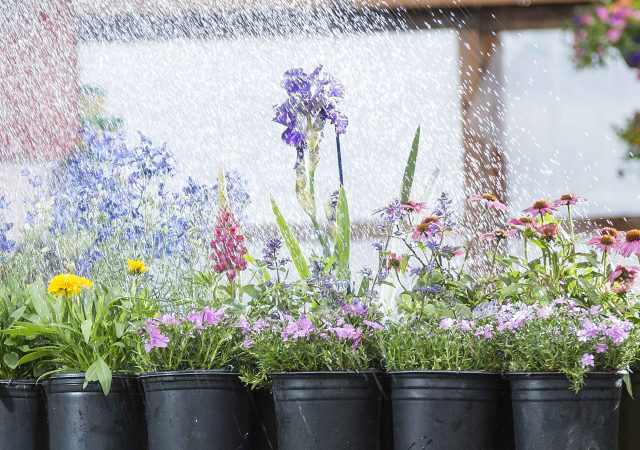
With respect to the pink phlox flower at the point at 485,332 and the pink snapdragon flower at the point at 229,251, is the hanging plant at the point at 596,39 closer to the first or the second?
the pink snapdragon flower at the point at 229,251

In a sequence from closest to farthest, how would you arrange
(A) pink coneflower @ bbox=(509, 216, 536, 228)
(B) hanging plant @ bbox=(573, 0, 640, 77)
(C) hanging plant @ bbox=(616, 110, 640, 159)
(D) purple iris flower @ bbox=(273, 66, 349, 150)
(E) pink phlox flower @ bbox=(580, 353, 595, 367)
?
1. (E) pink phlox flower @ bbox=(580, 353, 595, 367)
2. (A) pink coneflower @ bbox=(509, 216, 536, 228)
3. (D) purple iris flower @ bbox=(273, 66, 349, 150)
4. (C) hanging plant @ bbox=(616, 110, 640, 159)
5. (B) hanging plant @ bbox=(573, 0, 640, 77)

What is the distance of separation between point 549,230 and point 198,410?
0.81 meters

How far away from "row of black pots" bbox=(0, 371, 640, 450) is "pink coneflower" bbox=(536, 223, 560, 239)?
1.06ft

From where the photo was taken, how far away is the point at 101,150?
2.51 m

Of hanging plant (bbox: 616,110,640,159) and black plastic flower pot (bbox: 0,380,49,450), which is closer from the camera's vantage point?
black plastic flower pot (bbox: 0,380,49,450)

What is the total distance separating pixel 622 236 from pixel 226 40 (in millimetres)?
4119

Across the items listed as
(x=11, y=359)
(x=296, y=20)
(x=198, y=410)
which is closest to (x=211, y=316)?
(x=198, y=410)

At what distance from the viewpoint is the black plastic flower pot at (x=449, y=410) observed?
5.71ft

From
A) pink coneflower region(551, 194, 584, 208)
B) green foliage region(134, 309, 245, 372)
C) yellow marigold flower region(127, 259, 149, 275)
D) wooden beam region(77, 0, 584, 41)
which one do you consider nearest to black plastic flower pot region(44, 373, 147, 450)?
green foliage region(134, 309, 245, 372)

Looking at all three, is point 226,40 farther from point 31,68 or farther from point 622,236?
point 622,236

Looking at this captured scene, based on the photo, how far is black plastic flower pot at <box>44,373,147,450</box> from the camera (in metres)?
2.01

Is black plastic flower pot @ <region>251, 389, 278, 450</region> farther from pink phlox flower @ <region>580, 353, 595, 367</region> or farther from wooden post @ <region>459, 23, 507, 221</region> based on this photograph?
wooden post @ <region>459, 23, 507, 221</region>

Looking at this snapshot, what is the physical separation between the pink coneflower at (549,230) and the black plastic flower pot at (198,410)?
70cm

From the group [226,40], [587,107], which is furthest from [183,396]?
[226,40]
